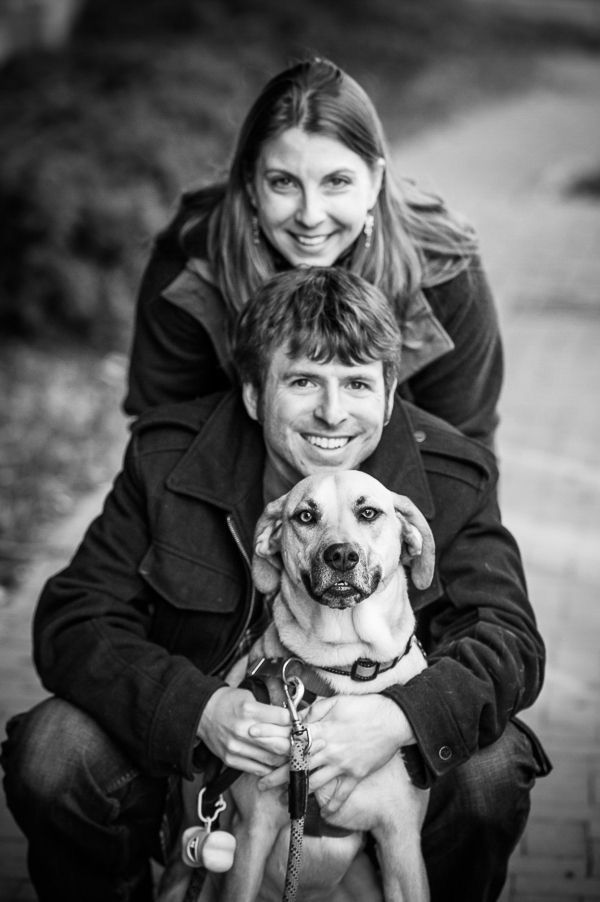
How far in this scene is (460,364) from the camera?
3.62 meters

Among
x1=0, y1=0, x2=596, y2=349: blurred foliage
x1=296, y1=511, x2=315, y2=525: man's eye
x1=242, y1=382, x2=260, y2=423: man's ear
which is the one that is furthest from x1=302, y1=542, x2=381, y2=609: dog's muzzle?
x1=0, y1=0, x2=596, y2=349: blurred foliage

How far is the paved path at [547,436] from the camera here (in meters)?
3.90

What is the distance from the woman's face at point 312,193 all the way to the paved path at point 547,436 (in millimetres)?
1850

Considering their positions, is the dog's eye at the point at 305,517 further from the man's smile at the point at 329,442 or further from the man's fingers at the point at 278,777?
the man's fingers at the point at 278,777

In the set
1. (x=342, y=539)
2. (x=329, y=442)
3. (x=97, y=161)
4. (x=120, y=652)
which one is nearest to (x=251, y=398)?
(x=329, y=442)

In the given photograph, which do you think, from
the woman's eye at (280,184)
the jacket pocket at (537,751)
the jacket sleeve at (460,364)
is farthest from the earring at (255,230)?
the jacket pocket at (537,751)

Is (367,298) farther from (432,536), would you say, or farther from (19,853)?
(19,853)

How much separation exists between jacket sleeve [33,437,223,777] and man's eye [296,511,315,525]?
1.39 ft

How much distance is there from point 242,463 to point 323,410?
1.16ft

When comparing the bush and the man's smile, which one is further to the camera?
the bush

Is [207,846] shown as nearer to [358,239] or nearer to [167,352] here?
[167,352]

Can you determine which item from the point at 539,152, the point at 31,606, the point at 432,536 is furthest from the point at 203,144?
the point at 432,536

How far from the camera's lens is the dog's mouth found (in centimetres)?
268

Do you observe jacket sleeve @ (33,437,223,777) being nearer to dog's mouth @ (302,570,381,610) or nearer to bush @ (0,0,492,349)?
dog's mouth @ (302,570,381,610)
